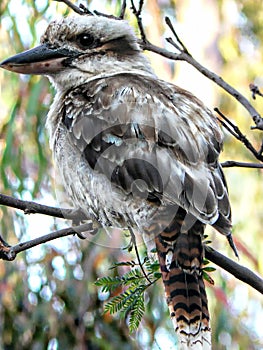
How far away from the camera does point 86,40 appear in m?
2.86

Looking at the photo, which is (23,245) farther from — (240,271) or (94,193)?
(240,271)

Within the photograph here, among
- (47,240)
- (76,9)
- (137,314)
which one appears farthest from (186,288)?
(76,9)

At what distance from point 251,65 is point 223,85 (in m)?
2.73

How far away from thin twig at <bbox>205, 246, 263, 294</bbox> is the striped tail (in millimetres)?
45

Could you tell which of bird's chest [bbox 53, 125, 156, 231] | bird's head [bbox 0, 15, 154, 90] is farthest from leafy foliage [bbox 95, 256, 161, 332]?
bird's head [bbox 0, 15, 154, 90]

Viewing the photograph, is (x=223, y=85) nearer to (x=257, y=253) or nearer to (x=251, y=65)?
(x=257, y=253)

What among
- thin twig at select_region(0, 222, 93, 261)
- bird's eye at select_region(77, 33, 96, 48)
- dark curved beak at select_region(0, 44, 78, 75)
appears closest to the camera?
thin twig at select_region(0, 222, 93, 261)

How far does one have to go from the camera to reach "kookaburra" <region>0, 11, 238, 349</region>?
7.18 ft

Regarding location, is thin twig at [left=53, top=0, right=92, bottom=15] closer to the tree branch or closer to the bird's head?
the bird's head

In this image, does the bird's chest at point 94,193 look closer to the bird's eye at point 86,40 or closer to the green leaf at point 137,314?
the green leaf at point 137,314

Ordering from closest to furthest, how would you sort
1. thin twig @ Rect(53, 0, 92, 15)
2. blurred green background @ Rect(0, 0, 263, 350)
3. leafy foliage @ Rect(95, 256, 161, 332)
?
leafy foliage @ Rect(95, 256, 161, 332) → thin twig @ Rect(53, 0, 92, 15) → blurred green background @ Rect(0, 0, 263, 350)

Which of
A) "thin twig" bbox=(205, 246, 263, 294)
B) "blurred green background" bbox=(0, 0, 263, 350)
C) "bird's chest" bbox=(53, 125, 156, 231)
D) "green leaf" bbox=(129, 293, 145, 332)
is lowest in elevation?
"blurred green background" bbox=(0, 0, 263, 350)

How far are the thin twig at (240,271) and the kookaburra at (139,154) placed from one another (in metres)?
0.04

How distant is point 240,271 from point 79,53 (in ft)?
3.53
